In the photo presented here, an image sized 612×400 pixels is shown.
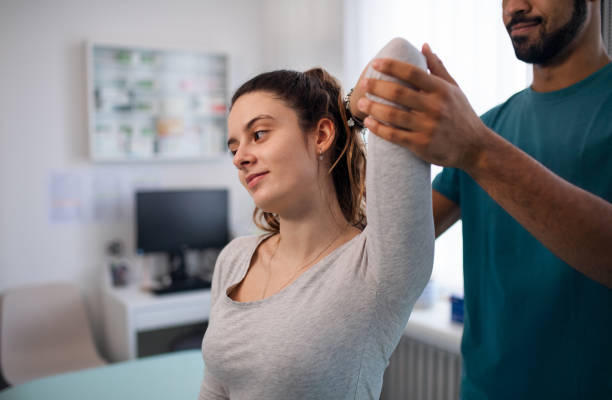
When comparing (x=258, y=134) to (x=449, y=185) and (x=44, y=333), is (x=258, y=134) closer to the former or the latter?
(x=449, y=185)

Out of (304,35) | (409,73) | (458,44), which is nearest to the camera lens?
(409,73)

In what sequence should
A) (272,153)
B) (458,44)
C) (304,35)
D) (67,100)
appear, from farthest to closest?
(304,35)
(67,100)
(458,44)
(272,153)

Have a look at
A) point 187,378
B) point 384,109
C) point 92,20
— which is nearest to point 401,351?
point 187,378

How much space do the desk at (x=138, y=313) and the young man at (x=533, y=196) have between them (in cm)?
202

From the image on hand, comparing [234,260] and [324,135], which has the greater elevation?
[324,135]

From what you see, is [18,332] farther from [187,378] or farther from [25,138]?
[187,378]

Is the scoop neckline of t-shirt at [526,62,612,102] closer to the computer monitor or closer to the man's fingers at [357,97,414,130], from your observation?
the man's fingers at [357,97,414,130]

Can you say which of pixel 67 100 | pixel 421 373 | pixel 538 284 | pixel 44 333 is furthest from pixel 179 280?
pixel 538 284

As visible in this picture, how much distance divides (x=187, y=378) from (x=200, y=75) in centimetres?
211

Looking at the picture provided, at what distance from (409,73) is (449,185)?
58cm

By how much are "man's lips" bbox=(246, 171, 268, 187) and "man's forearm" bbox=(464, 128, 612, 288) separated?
1.21 feet

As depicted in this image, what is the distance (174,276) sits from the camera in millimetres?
3133

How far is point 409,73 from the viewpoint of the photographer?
1.97ft

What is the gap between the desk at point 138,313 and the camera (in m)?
2.66
